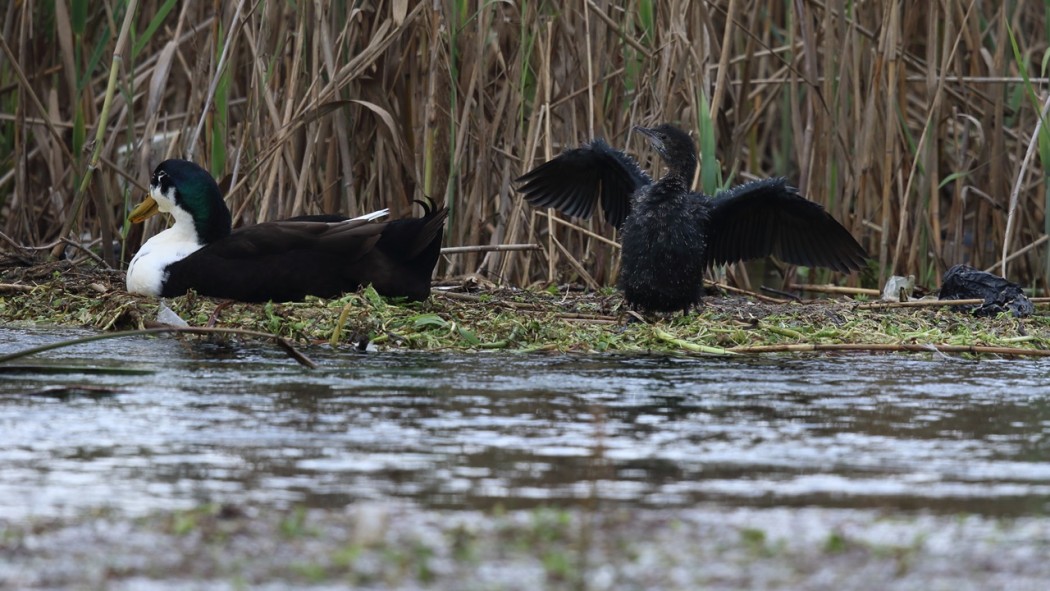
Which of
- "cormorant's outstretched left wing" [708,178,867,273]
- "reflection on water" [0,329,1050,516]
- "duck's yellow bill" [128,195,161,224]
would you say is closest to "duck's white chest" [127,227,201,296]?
"duck's yellow bill" [128,195,161,224]

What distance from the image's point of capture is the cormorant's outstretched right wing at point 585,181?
6590 millimetres

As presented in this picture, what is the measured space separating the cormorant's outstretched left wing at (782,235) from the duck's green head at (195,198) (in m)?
2.05

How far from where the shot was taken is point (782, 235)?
661 centimetres

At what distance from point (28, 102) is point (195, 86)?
135 centimetres

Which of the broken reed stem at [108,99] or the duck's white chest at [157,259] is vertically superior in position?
the broken reed stem at [108,99]

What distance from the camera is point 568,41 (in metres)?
7.12

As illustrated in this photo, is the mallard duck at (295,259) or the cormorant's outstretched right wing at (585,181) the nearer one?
the mallard duck at (295,259)

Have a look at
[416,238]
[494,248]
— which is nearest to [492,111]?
[494,248]

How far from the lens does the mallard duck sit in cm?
615

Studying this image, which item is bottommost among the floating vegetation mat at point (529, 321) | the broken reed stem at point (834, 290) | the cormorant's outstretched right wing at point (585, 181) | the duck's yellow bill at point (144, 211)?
the floating vegetation mat at point (529, 321)

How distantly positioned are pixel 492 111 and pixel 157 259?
179 centimetres

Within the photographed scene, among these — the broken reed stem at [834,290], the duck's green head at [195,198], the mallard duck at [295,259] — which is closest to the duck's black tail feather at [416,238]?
the mallard duck at [295,259]

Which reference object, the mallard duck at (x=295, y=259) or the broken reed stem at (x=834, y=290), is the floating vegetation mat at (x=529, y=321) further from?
the broken reed stem at (x=834, y=290)

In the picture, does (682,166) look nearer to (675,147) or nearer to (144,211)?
(675,147)
